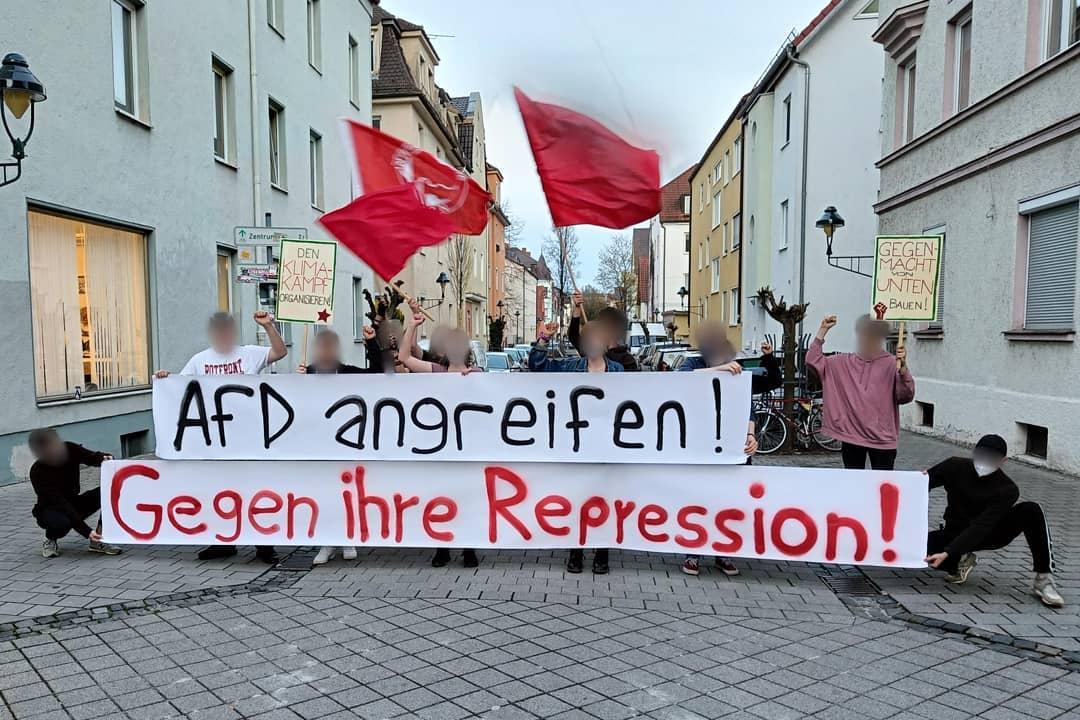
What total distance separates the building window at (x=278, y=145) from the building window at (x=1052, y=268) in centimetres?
1397

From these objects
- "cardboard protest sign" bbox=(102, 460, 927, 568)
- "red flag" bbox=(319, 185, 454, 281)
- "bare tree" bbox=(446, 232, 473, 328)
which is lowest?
"cardboard protest sign" bbox=(102, 460, 927, 568)

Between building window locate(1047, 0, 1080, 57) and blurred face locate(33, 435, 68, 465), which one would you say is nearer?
blurred face locate(33, 435, 68, 465)

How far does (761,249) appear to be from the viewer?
26.8 m

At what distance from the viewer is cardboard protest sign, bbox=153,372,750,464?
209 inches

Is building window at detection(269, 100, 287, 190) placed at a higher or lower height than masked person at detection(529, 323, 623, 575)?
higher

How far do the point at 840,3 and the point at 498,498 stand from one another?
2005cm

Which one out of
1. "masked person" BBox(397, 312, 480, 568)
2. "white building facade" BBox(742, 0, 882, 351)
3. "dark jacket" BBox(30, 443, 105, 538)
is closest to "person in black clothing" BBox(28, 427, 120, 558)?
"dark jacket" BBox(30, 443, 105, 538)

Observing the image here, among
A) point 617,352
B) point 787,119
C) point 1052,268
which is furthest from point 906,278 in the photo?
point 787,119

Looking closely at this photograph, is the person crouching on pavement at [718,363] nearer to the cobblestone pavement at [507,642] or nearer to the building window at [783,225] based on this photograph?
the cobblestone pavement at [507,642]

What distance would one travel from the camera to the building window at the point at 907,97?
14414mm

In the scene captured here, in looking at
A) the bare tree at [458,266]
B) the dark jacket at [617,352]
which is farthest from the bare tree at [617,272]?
the dark jacket at [617,352]

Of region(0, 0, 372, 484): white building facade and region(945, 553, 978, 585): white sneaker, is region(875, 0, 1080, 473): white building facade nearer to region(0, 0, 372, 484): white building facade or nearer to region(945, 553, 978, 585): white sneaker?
Answer: region(945, 553, 978, 585): white sneaker

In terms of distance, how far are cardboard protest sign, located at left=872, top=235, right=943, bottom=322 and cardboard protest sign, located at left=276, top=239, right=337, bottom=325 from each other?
4236 millimetres

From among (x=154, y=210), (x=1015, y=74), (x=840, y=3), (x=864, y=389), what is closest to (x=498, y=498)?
(x=864, y=389)
